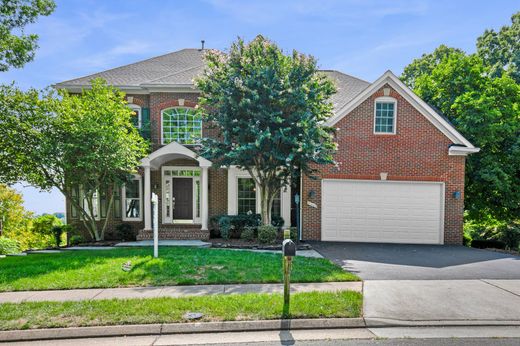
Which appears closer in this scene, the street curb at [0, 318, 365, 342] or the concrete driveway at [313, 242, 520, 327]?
the street curb at [0, 318, 365, 342]

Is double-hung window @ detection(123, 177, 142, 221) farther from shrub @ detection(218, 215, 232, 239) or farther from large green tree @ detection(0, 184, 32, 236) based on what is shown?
large green tree @ detection(0, 184, 32, 236)

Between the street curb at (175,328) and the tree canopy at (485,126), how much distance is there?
12.1 m

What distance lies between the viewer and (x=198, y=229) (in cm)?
1249

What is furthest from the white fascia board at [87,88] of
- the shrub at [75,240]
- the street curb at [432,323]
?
the street curb at [432,323]

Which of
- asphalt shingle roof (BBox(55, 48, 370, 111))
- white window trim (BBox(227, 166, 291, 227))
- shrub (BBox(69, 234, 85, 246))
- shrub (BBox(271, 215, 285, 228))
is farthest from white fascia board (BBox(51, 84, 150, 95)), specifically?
shrub (BBox(271, 215, 285, 228))

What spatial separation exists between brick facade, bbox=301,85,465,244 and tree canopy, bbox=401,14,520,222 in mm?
2183

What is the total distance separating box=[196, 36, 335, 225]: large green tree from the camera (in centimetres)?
991

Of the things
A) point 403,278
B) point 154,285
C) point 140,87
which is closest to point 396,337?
point 403,278

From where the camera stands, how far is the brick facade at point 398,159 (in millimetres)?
12219

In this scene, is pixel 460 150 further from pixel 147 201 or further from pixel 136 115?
pixel 136 115

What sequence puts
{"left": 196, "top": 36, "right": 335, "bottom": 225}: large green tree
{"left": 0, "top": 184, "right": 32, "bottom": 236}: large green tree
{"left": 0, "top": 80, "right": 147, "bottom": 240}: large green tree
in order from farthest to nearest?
{"left": 0, "top": 184, "right": 32, "bottom": 236}: large green tree
{"left": 0, "top": 80, "right": 147, "bottom": 240}: large green tree
{"left": 196, "top": 36, "right": 335, "bottom": 225}: large green tree

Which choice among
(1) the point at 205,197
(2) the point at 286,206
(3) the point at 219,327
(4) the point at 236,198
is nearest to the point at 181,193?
(1) the point at 205,197

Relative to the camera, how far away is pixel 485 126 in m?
13.2

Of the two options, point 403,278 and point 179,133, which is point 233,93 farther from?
point 403,278
